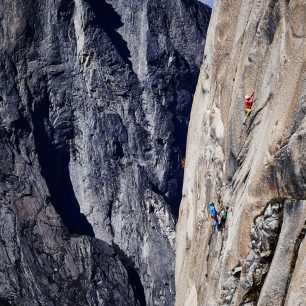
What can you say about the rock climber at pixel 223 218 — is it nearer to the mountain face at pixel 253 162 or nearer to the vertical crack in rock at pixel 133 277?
the mountain face at pixel 253 162

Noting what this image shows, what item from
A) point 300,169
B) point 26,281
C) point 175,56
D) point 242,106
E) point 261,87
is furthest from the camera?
point 175,56

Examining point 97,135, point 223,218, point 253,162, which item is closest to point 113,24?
point 97,135

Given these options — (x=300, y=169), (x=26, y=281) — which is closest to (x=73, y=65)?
(x=26, y=281)

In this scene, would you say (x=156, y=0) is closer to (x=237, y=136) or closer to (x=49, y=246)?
(x=49, y=246)

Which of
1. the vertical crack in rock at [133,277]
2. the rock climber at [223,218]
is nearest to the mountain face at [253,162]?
the rock climber at [223,218]

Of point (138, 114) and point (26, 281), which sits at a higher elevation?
point (138, 114)

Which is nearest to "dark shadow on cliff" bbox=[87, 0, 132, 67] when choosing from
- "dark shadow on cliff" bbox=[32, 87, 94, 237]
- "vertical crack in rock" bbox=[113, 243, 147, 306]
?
"dark shadow on cliff" bbox=[32, 87, 94, 237]
